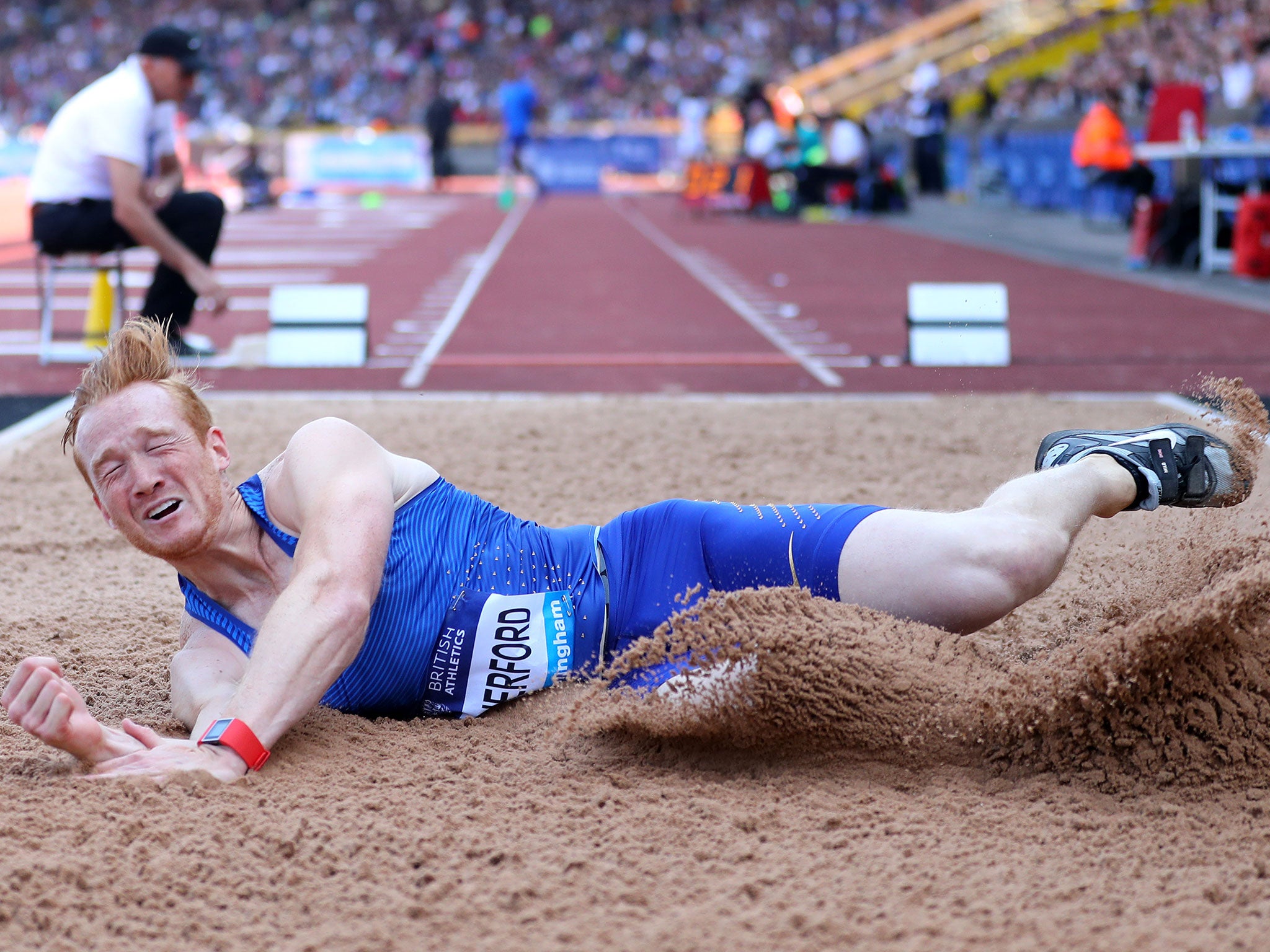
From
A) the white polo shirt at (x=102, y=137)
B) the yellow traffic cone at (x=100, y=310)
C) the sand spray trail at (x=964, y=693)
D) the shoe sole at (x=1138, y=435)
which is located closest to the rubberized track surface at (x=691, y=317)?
the yellow traffic cone at (x=100, y=310)

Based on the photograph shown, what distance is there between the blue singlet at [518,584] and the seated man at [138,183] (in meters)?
4.17

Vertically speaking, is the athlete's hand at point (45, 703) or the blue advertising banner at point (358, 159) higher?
the blue advertising banner at point (358, 159)

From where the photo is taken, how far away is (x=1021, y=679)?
7.95 feet

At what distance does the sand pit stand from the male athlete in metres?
0.10

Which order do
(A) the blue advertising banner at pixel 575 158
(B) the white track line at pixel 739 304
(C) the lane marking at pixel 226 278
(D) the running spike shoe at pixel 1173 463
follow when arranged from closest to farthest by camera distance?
(D) the running spike shoe at pixel 1173 463, (B) the white track line at pixel 739 304, (C) the lane marking at pixel 226 278, (A) the blue advertising banner at pixel 575 158

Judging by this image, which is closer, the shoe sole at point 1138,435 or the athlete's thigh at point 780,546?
the athlete's thigh at point 780,546

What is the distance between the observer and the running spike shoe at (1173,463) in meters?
2.79

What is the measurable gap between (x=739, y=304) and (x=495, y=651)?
25.9 ft

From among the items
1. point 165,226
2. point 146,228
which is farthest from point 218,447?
point 165,226

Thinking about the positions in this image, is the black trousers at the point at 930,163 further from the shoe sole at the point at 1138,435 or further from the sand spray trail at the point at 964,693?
the sand spray trail at the point at 964,693

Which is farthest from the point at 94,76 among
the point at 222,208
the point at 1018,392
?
the point at 1018,392

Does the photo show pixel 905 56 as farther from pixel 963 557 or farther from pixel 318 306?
pixel 963 557

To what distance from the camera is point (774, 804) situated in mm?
2248

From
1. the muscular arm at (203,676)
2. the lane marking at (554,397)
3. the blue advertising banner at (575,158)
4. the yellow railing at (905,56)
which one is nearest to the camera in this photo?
the muscular arm at (203,676)
